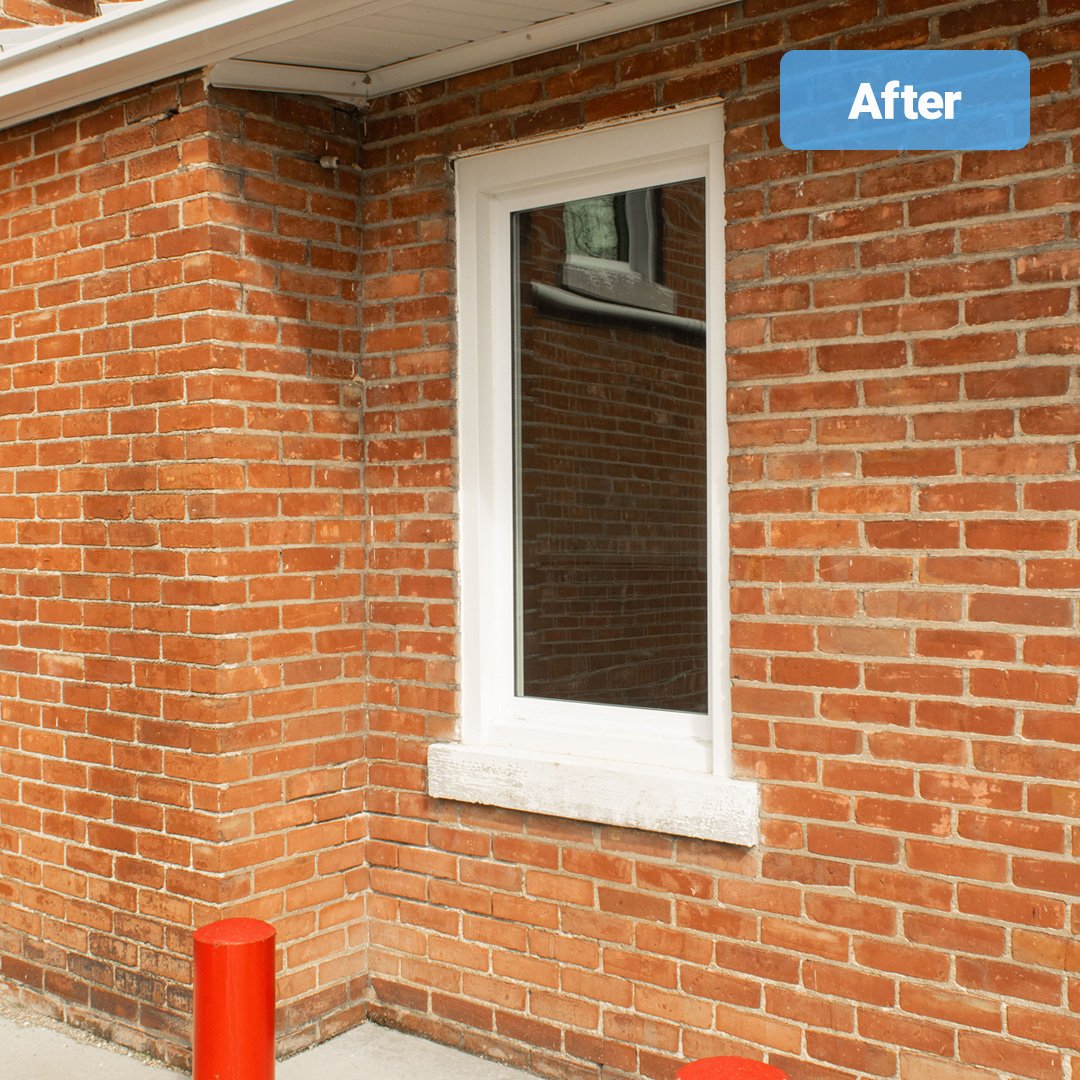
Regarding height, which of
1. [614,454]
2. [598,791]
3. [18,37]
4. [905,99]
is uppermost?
[18,37]

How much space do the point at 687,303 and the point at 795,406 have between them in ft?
1.87

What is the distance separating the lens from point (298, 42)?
3.82 m

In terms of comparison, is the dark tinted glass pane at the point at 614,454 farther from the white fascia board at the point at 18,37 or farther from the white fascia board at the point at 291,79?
the white fascia board at the point at 18,37

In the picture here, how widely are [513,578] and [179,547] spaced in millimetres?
1096

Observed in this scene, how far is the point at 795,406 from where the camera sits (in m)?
3.48

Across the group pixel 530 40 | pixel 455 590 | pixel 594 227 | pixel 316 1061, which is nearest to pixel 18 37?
pixel 530 40

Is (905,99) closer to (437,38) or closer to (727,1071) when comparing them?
(437,38)

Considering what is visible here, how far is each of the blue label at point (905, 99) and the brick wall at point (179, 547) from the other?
1705 millimetres

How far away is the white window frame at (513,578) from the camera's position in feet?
12.1

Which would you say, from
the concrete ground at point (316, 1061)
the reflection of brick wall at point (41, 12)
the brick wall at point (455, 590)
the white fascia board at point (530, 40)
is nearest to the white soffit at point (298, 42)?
the white fascia board at point (530, 40)

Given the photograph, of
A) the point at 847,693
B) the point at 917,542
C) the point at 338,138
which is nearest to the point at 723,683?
the point at 847,693

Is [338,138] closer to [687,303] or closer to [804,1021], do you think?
[687,303]

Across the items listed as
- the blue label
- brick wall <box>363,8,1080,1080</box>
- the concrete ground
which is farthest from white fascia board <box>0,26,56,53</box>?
the concrete ground

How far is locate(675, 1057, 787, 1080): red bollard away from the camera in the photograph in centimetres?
241
